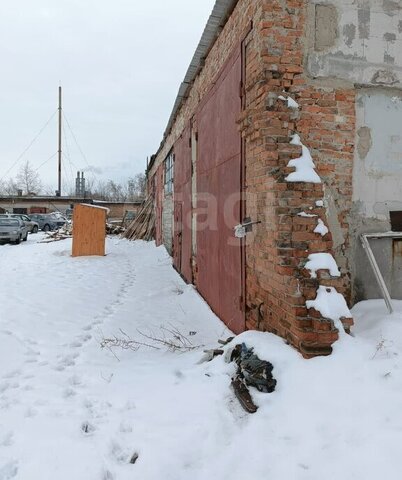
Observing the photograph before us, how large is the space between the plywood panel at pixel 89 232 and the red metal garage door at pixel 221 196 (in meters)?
6.53

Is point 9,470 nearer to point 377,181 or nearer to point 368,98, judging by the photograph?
point 377,181

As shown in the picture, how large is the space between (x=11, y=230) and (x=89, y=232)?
869 cm

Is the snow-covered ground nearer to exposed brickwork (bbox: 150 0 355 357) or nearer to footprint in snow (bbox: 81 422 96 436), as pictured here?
footprint in snow (bbox: 81 422 96 436)

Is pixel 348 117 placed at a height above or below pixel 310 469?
above

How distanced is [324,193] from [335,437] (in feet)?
7.60

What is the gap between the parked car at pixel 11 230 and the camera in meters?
19.5

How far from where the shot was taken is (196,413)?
2973 mm

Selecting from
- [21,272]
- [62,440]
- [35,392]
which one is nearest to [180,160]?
[21,272]

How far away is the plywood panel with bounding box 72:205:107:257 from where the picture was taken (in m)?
12.8

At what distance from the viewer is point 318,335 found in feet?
10.3

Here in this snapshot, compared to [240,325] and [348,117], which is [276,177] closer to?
[348,117]

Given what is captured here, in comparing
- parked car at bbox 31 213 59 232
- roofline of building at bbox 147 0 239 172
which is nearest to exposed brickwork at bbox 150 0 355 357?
roofline of building at bbox 147 0 239 172

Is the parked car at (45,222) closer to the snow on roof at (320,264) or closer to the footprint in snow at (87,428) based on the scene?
the footprint in snow at (87,428)

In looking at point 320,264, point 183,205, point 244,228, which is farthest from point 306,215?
point 183,205
